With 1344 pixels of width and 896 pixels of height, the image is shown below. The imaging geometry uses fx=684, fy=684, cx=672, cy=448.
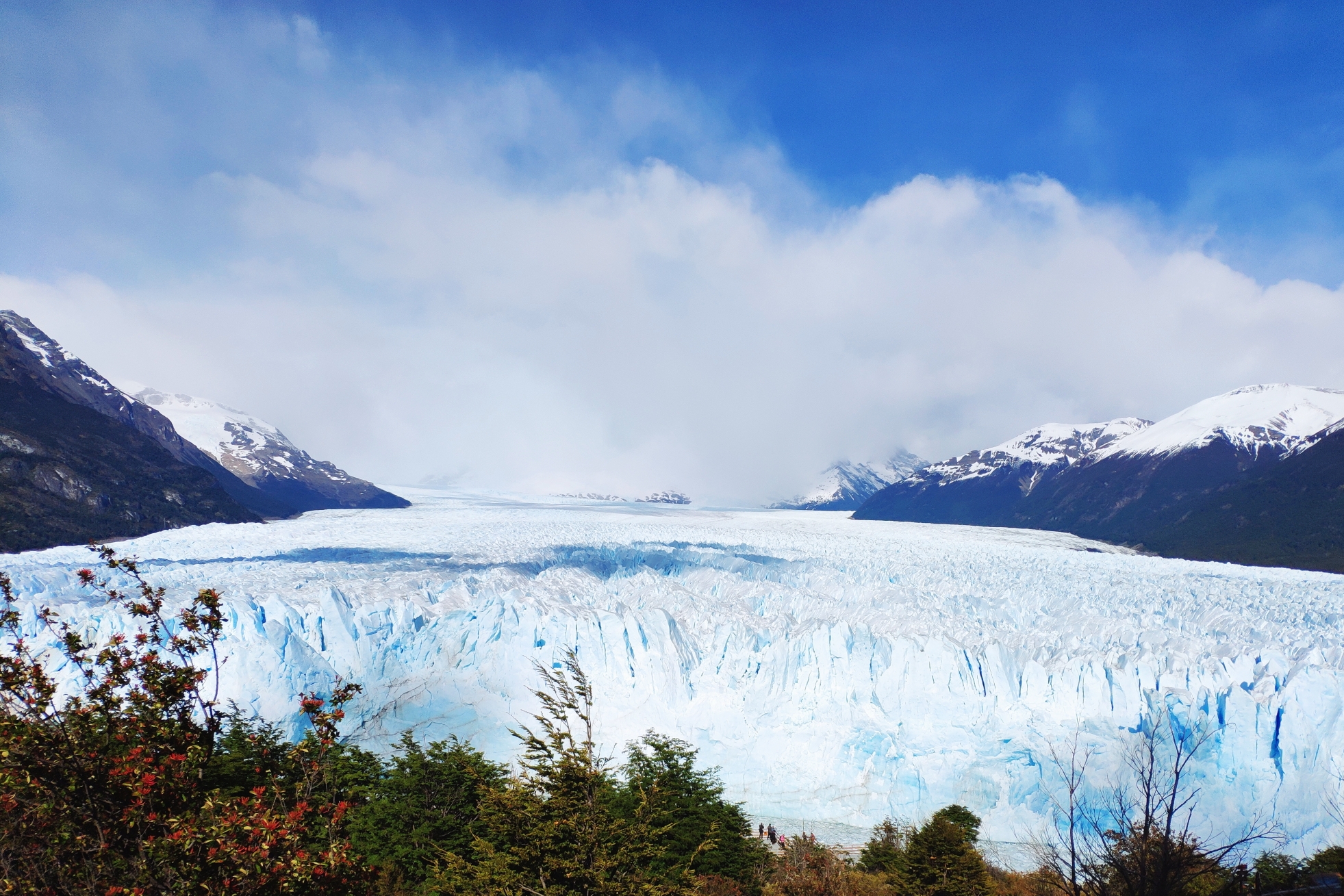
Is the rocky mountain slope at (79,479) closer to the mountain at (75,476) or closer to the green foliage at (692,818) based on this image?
the mountain at (75,476)

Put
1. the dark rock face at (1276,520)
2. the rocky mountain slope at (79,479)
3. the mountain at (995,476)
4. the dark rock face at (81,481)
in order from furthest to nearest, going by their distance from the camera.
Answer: the mountain at (995,476)
the dark rock face at (1276,520)
the rocky mountain slope at (79,479)
the dark rock face at (81,481)

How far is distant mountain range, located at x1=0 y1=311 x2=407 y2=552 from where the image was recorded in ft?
207

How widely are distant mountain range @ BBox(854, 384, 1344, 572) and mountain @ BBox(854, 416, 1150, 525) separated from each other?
0.38m

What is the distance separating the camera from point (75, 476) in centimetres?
6956

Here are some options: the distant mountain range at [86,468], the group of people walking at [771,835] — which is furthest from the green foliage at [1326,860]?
the distant mountain range at [86,468]

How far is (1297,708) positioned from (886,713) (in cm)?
1123

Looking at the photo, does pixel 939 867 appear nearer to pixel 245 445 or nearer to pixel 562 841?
pixel 562 841

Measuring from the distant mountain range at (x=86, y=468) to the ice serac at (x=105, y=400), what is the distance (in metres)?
0.22

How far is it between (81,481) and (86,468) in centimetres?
407

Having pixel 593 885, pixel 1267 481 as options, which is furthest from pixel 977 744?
pixel 1267 481

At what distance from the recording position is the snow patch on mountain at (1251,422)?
133750 millimetres

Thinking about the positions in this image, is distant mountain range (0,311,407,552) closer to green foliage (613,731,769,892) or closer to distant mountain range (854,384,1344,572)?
green foliage (613,731,769,892)

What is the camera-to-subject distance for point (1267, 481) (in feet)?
347

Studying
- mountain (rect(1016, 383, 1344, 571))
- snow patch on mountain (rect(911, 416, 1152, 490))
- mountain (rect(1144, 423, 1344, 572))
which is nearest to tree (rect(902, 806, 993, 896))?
mountain (rect(1144, 423, 1344, 572))
